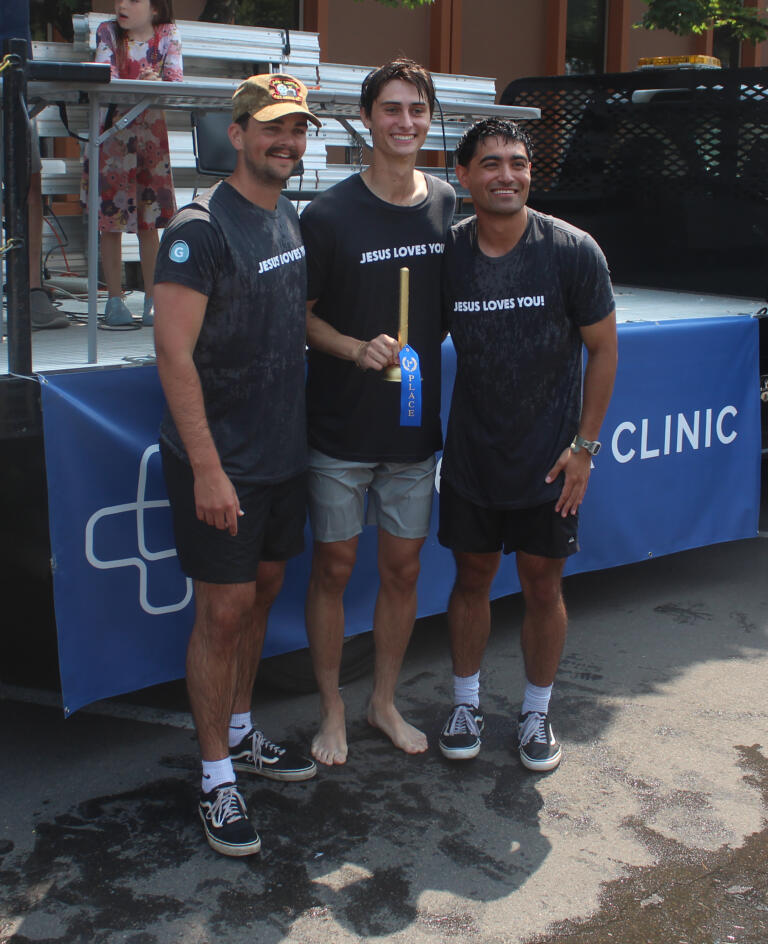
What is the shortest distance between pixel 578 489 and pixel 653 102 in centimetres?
298

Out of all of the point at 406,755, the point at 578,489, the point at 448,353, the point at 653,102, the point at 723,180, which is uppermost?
the point at 653,102

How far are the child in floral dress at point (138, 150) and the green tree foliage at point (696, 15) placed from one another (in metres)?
6.95

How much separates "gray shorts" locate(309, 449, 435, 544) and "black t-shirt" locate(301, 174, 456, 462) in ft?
0.18

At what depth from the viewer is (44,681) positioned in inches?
127

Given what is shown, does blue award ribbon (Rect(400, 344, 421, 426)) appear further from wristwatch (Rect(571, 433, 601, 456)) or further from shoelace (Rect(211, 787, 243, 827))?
shoelace (Rect(211, 787, 243, 827))

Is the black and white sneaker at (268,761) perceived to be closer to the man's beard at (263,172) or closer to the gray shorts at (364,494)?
the gray shorts at (364,494)

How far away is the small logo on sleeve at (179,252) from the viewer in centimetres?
266

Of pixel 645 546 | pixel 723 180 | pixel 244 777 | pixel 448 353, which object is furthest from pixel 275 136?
pixel 723 180

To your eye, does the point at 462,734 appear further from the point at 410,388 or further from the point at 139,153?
the point at 139,153

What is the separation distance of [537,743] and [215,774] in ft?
3.20

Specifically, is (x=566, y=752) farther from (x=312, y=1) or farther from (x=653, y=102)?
(x=312, y=1)

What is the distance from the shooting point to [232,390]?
286 cm

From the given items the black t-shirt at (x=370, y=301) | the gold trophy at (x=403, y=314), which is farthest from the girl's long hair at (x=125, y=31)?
the gold trophy at (x=403, y=314)

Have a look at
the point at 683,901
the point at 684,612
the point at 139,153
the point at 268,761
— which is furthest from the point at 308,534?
the point at 139,153
